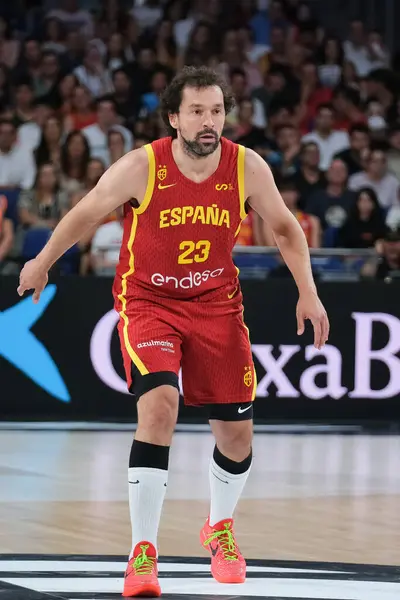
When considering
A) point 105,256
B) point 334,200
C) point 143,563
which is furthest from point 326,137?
point 143,563

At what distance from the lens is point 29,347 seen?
11477mm

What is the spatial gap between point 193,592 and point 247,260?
269 inches

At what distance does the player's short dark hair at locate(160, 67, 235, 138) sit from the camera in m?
5.58

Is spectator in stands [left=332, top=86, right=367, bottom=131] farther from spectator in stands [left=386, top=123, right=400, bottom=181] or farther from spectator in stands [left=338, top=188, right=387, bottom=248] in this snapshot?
spectator in stands [left=338, top=188, right=387, bottom=248]

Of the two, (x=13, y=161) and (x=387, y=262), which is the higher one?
(x=13, y=161)

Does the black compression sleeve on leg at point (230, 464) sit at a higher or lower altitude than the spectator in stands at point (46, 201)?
lower

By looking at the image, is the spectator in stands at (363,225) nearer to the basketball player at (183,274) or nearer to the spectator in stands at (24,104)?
the spectator in stands at (24,104)

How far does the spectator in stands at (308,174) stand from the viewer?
561 inches

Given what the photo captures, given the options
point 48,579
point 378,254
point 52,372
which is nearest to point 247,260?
point 378,254

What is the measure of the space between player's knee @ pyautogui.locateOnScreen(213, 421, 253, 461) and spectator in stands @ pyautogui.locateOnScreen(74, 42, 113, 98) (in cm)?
1075

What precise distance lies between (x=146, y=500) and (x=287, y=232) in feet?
4.00

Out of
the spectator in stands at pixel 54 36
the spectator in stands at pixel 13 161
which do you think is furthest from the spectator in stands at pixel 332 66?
the spectator in stands at pixel 13 161

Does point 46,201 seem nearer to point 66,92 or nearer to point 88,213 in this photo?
point 66,92

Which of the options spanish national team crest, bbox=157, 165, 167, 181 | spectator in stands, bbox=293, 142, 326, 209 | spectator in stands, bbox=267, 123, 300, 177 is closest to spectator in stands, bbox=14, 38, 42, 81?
spectator in stands, bbox=267, 123, 300, 177
